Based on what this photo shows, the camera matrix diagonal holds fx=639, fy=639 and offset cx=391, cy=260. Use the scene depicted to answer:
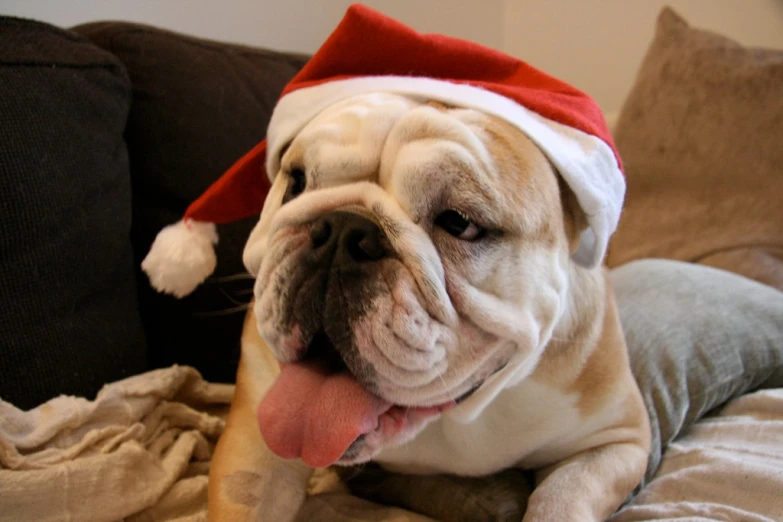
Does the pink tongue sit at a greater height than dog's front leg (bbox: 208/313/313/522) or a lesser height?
greater

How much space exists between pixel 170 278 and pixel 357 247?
1.46ft

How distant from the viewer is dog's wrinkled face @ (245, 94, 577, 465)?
71 cm

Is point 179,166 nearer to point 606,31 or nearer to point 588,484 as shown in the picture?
point 588,484

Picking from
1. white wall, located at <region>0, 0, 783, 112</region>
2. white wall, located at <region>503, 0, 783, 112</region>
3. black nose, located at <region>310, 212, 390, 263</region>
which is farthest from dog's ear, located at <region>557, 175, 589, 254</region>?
white wall, located at <region>503, 0, 783, 112</region>

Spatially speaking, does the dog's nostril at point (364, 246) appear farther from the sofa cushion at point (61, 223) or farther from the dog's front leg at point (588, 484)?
the sofa cushion at point (61, 223)

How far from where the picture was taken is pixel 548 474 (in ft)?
3.33

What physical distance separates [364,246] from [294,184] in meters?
0.21

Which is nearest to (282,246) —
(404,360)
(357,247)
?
(357,247)

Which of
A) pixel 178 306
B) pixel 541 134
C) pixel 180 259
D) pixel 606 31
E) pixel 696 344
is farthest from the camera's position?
pixel 606 31

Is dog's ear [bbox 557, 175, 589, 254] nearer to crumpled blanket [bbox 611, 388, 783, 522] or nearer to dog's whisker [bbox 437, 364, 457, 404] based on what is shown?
dog's whisker [bbox 437, 364, 457, 404]

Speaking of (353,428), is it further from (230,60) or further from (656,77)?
(656,77)

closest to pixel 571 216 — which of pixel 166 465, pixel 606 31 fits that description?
pixel 166 465

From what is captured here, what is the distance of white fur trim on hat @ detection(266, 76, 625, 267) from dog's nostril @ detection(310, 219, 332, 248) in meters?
0.23

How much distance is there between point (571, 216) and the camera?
2.90 feet
